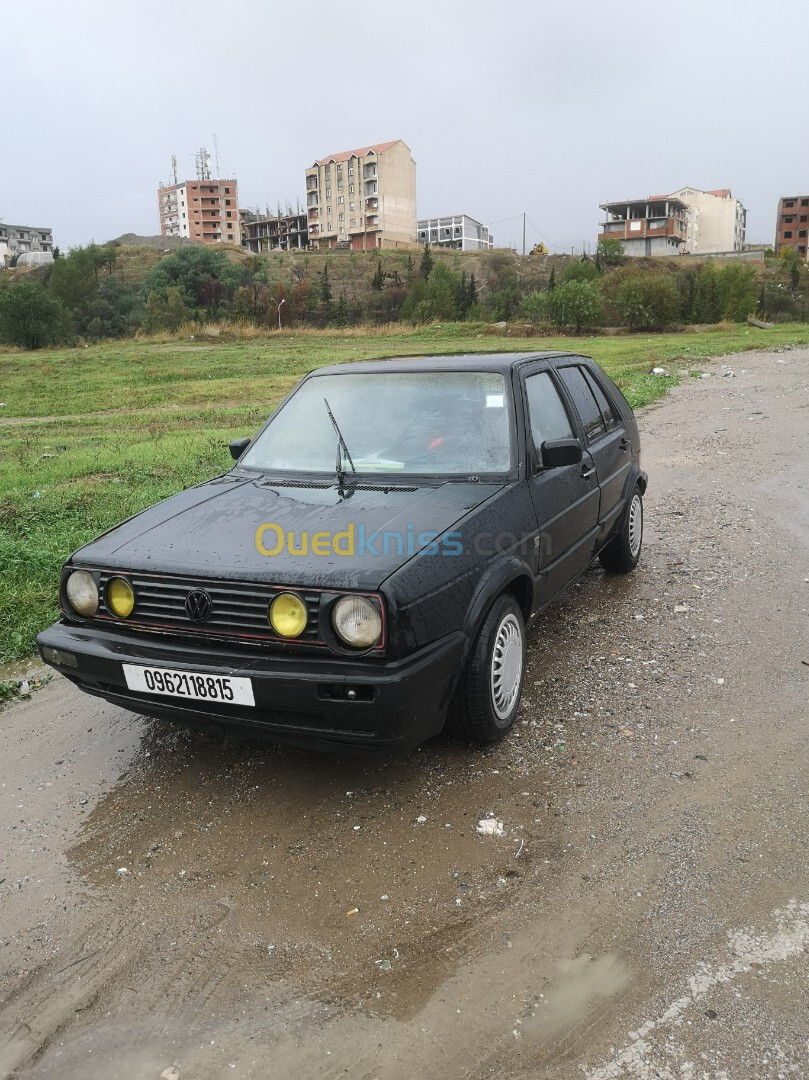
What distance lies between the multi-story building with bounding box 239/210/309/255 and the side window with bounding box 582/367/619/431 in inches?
4776

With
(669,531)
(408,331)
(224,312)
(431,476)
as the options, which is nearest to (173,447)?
(669,531)

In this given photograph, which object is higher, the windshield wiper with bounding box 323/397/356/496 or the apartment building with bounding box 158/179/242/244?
the apartment building with bounding box 158/179/242/244

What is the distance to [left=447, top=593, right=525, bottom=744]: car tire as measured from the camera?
10.8 feet

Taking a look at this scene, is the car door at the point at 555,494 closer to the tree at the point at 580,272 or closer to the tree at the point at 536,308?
the tree at the point at 536,308

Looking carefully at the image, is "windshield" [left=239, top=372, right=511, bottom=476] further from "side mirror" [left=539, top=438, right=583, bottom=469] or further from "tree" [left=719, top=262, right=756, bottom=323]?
"tree" [left=719, top=262, right=756, bottom=323]

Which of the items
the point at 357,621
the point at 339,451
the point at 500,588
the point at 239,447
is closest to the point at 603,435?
the point at 339,451

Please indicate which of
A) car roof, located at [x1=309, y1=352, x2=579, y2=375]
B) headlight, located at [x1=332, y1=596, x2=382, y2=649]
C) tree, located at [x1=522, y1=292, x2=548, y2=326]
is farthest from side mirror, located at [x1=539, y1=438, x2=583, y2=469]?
tree, located at [x1=522, y1=292, x2=548, y2=326]

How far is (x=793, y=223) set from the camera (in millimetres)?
114500

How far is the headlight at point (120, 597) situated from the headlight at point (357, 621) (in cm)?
93

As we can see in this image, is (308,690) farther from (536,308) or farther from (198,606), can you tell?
(536,308)

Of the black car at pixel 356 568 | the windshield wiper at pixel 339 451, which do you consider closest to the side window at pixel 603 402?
the black car at pixel 356 568

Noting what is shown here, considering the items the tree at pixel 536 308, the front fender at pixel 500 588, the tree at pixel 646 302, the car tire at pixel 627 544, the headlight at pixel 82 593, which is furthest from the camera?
the tree at pixel 536 308

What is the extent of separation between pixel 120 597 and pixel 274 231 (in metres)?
138

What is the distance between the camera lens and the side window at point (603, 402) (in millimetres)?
5398
